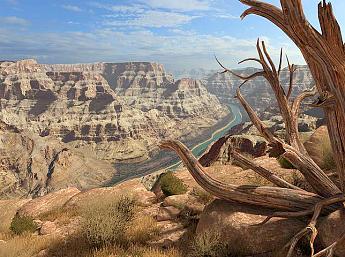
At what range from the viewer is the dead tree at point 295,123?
6.71 meters

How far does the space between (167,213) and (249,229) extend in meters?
5.09

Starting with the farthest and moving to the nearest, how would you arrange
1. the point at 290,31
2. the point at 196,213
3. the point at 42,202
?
1. the point at 42,202
2. the point at 196,213
3. the point at 290,31

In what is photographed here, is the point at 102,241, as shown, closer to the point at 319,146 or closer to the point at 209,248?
the point at 209,248

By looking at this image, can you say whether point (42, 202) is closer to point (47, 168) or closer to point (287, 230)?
point (287, 230)

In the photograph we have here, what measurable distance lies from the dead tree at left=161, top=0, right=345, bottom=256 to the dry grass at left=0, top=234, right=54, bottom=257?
5294 millimetres

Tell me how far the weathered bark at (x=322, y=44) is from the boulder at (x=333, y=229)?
158 centimetres

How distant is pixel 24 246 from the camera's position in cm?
1121

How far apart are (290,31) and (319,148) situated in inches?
496

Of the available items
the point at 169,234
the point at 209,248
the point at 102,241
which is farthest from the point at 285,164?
the point at 102,241

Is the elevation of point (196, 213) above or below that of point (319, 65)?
below

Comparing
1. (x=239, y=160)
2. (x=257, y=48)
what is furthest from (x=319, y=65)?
(x=239, y=160)

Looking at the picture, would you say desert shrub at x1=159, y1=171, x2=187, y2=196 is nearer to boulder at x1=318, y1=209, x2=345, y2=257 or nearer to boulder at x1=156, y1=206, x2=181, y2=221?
boulder at x1=156, y1=206, x2=181, y2=221

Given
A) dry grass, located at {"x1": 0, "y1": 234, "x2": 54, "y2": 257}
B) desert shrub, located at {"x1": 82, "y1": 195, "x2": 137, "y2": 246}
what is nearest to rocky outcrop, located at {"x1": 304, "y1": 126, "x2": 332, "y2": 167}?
desert shrub, located at {"x1": 82, "y1": 195, "x2": 137, "y2": 246}

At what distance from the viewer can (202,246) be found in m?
8.48
